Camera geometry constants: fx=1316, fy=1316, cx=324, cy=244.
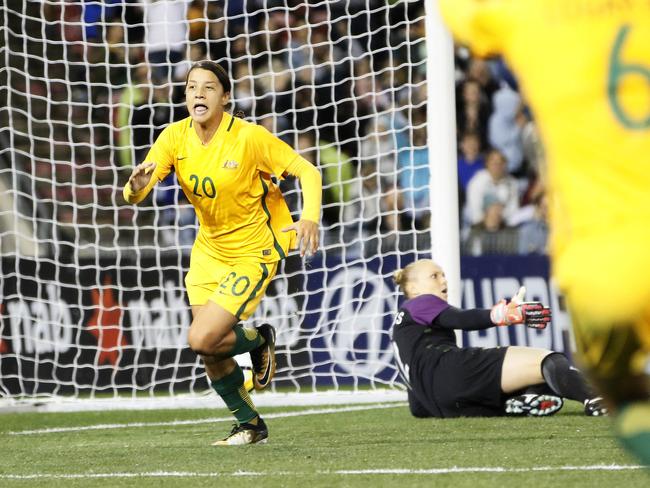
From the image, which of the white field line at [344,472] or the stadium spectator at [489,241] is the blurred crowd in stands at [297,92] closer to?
the stadium spectator at [489,241]

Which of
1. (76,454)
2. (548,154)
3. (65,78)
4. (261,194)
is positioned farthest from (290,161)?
(65,78)

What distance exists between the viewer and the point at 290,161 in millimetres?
6863

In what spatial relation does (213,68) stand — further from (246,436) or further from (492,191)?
(492,191)

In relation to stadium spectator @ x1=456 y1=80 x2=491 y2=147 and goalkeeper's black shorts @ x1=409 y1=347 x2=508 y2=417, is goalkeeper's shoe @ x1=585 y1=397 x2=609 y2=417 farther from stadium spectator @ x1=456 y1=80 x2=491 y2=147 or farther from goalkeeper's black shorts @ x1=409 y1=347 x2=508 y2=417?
stadium spectator @ x1=456 y1=80 x2=491 y2=147

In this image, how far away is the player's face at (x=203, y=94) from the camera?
676cm

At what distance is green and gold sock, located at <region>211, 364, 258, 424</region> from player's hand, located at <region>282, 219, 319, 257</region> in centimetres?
94

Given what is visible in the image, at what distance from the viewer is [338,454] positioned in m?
5.97

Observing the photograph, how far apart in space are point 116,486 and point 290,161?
2.35 metres

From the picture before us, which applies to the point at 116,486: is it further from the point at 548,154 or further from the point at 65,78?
the point at 65,78

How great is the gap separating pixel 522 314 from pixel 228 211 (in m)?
1.63

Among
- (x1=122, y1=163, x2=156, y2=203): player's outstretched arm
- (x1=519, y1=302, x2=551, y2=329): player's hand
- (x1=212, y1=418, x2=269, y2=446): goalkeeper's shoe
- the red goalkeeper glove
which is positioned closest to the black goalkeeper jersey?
the red goalkeeper glove

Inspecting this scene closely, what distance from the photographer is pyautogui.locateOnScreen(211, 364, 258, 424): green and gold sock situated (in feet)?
22.4

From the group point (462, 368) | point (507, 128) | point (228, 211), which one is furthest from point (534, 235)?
point (228, 211)

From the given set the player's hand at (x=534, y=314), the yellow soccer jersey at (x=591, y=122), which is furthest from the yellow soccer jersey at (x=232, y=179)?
the yellow soccer jersey at (x=591, y=122)
